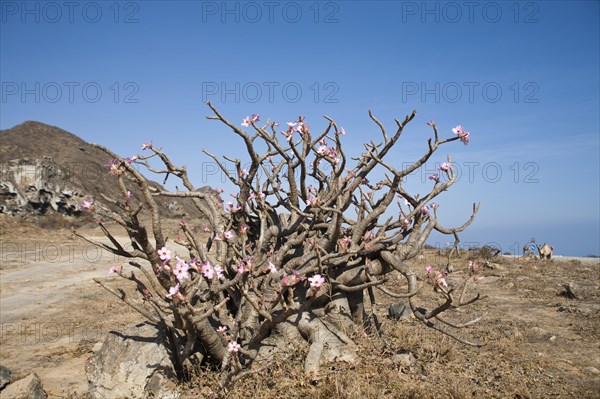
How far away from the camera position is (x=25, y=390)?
5.76 meters

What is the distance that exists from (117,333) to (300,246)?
309cm

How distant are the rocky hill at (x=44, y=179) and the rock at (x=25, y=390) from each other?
22017 millimetres

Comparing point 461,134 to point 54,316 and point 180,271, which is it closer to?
point 180,271

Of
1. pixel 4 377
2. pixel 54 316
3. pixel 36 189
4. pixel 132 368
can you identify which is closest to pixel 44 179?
pixel 36 189

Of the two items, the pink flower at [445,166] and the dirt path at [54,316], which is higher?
the pink flower at [445,166]

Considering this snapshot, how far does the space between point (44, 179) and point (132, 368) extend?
3469cm

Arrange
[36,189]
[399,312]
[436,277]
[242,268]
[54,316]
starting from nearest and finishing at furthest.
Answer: [436,277]
[242,268]
[399,312]
[54,316]
[36,189]

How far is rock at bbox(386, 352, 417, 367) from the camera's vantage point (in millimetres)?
6055

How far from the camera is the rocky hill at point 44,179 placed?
109ft

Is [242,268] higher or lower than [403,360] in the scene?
higher

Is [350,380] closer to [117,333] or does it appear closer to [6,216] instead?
[117,333]

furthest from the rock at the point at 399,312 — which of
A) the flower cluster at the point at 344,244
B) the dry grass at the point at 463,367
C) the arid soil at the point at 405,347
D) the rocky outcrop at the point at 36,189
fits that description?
the rocky outcrop at the point at 36,189

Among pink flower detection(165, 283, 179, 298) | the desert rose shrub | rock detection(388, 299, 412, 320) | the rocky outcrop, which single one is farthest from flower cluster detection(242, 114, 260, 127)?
the rocky outcrop

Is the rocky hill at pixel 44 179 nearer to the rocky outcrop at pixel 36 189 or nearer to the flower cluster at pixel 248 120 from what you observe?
the rocky outcrop at pixel 36 189
